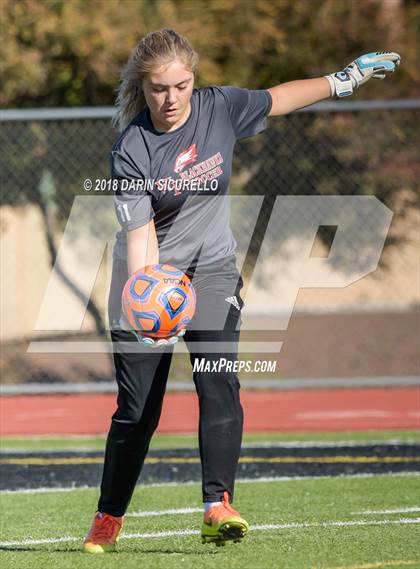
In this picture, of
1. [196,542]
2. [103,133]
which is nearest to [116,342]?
[196,542]

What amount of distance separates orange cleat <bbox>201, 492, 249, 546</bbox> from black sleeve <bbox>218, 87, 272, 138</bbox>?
5.64 feet

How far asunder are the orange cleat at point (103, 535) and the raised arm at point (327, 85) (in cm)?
207

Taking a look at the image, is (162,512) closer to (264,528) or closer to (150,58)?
(264,528)

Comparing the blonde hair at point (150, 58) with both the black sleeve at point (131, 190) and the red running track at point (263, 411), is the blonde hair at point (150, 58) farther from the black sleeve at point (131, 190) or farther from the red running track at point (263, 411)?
the red running track at point (263, 411)

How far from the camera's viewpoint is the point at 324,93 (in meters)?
5.54

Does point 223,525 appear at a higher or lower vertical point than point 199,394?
lower

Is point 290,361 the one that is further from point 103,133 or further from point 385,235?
point 103,133

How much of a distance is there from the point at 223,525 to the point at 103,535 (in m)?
0.65

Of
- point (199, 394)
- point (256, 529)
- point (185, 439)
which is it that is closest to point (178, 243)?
point (199, 394)

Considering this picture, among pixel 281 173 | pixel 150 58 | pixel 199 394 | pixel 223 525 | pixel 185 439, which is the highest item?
pixel 150 58

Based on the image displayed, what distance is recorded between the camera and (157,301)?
485 centimetres

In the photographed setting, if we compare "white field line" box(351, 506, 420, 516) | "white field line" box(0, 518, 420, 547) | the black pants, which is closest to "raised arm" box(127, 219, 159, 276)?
the black pants

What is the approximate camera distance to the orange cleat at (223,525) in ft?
Answer: 15.9

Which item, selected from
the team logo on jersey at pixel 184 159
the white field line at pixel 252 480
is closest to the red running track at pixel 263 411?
the white field line at pixel 252 480
